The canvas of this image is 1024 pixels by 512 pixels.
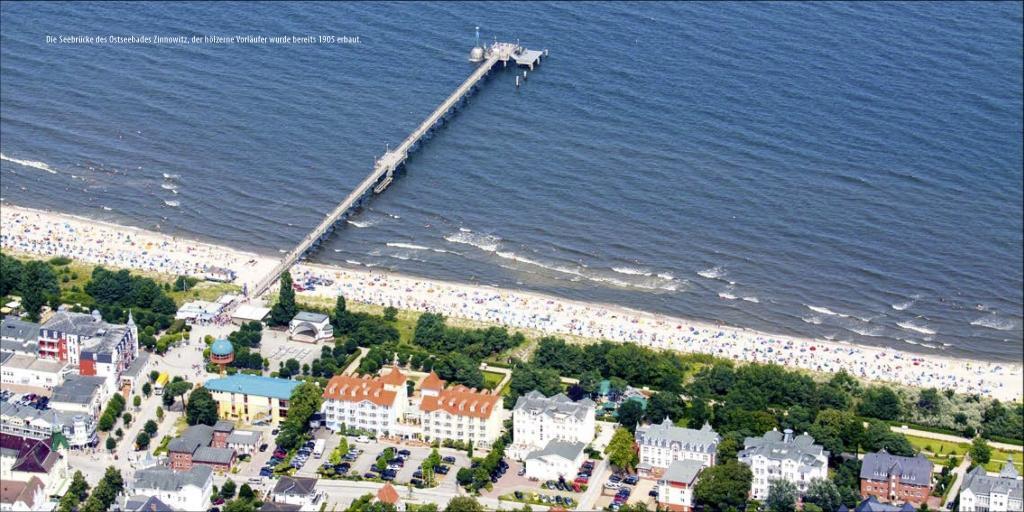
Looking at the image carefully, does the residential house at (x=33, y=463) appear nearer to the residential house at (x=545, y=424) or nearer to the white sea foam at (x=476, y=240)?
the residential house at (x=545, y=424)

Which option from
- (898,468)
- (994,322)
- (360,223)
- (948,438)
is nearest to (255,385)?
(360,223)

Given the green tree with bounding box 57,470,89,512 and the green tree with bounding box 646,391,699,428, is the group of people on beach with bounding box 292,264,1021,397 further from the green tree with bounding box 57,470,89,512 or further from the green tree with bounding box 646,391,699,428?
the green tree with bounding box 57,470,89,512

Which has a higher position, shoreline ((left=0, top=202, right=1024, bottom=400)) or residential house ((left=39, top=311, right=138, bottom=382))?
shoreline ((left=0, top=202, right=1024, bottom=400))

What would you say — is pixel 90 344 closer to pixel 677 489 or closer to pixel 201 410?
pixel 201 410

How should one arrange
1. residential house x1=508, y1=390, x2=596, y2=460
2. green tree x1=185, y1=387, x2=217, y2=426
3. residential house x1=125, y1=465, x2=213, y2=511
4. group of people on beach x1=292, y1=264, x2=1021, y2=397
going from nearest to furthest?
residential house x1=125, y1=465, x2=213, y2=511, residential house x1=508, y1=390, x2=596, y2=460, green tree x1=185, y1=387, x2=217, y2=426, group of people on beach x1=292, y1=264, x2=1021, y2=397

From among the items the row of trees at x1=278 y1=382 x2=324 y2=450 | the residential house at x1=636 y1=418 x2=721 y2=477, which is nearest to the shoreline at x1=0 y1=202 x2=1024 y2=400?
the residential house at x1=636 y1=418 x2=721 y2=477

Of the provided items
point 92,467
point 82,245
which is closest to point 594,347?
point 92,467

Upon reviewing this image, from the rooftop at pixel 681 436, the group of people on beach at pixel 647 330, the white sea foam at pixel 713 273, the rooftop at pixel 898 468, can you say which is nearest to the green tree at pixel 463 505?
the rooftop at pixel 681 436
